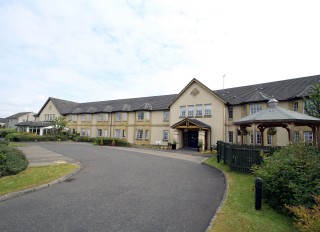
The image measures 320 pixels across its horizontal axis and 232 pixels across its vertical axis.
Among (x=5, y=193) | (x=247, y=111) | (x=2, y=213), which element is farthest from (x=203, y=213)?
(x=247, y=111)

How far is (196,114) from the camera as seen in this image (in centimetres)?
2872

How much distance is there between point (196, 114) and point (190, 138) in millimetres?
3809

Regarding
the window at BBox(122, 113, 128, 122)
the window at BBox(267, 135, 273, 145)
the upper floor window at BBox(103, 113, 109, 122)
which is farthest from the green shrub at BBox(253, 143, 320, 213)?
the upper floor window at BBox(103, 113, 109, 122)

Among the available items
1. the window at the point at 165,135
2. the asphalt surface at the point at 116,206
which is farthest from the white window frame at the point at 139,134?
the asphalt surface at the point at 116,206

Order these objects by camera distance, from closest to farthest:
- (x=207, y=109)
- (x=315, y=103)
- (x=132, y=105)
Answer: (x=315, y=103) → (x=207, y=109) → (x=132, y=105)

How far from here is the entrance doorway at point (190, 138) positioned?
2905cm

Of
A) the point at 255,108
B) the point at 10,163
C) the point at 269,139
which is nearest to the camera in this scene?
the point at 10,163

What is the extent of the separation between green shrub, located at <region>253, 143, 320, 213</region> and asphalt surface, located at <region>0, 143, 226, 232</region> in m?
1.85

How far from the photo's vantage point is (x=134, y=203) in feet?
22.0

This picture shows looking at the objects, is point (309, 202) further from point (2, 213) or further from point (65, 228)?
point (2, 213)

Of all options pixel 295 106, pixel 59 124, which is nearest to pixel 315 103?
pixel 295 106

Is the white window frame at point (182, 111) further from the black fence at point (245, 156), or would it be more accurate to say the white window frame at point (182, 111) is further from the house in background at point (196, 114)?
the black fence at point (245, 156)

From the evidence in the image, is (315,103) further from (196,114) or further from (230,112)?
(196,114)

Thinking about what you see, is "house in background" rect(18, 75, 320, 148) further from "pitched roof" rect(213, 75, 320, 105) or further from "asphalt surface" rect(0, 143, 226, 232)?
"asphalt surface" rect(0, 143, 226, 232)
